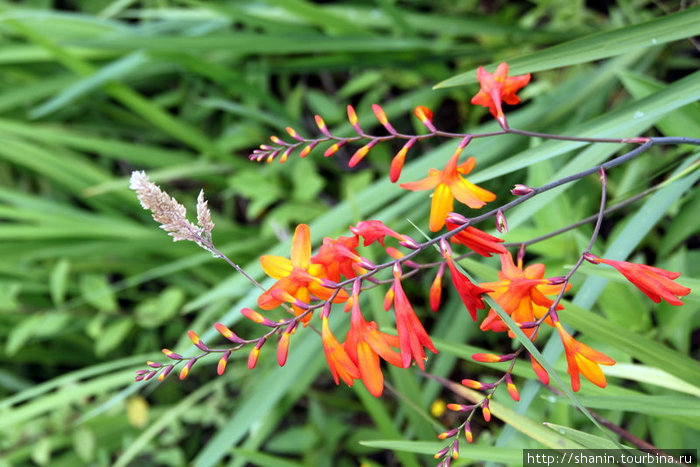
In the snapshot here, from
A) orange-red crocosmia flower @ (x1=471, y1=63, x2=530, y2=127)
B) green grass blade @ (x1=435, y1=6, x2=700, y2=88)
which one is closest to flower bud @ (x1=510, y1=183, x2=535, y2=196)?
orange-red crocosmia flower @ (x1=471, y1=63, x2=530, y2=127)

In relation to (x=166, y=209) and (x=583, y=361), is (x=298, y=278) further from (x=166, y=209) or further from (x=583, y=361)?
(x=583, y=361)

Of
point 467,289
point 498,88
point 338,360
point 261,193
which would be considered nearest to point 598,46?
point 498,88

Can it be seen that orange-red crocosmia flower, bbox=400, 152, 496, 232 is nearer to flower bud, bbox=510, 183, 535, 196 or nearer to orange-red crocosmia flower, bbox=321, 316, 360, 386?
flower bud, bbox=510, 183, 535, 196

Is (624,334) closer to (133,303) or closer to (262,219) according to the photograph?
(262,219)

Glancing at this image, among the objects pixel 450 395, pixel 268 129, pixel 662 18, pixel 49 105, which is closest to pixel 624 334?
pixel 662 18

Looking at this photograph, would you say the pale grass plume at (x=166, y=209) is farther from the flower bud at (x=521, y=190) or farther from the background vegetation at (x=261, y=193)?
the background vegetation at (x=261, y=193)

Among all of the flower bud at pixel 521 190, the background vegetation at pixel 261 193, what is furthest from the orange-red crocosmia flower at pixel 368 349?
the background vegetation at pixel 261 193
